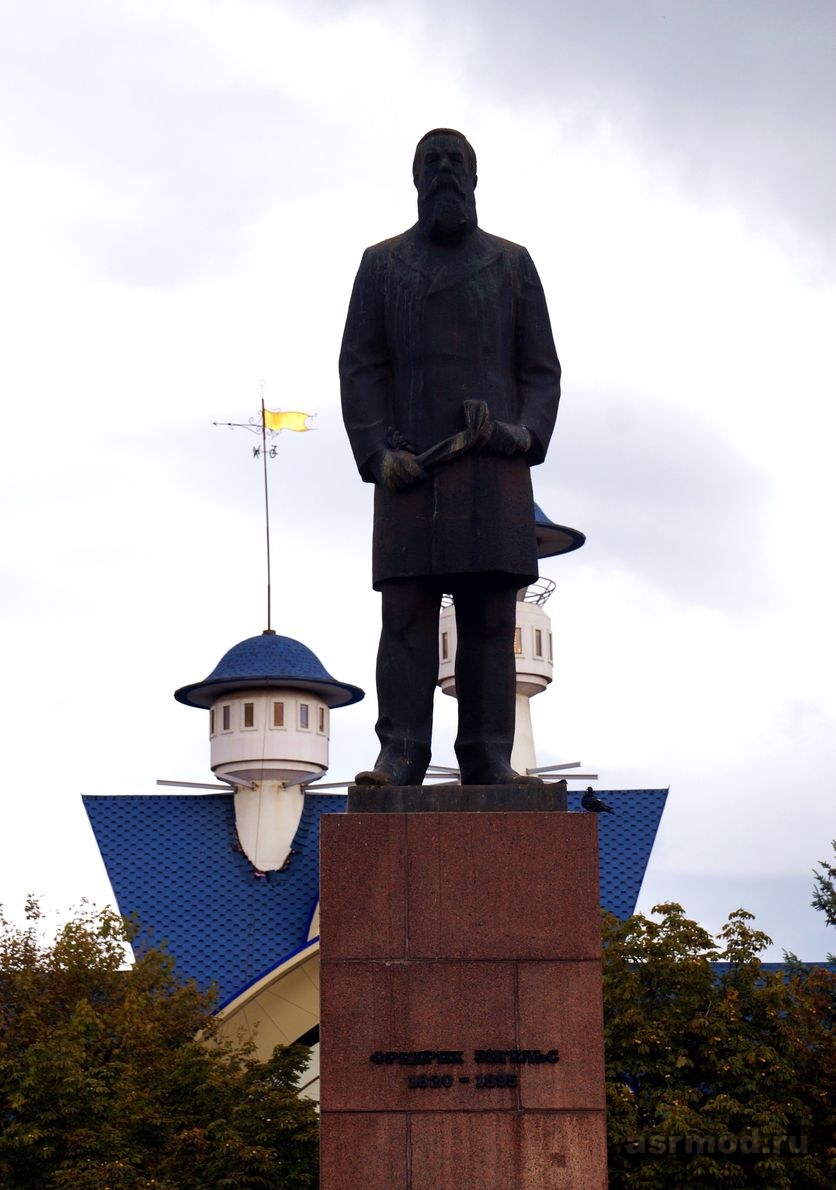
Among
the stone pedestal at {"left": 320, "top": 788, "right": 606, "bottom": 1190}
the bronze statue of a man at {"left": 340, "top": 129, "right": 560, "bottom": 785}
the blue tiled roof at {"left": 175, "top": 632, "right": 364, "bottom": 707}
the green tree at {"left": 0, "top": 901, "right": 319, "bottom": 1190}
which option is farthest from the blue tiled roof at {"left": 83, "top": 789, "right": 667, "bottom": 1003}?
the stone pedestal at {"left": 320, "top": 788, "right": 606, "bottom": 1190}

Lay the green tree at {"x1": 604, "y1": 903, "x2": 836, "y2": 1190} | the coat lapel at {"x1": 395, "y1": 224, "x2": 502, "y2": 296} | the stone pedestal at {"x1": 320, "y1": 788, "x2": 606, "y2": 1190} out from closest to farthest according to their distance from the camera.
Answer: the stone pedestal at {"x1": 320, "y1": 788, "x2": 606, "y2": 1190}, the coat lapel at {"x1": 395, "y1": 224, "x2": 502, "y2": 296}, the green tree at {"x1": 604, "y1": 903, "x2": 836, "y2": 1190}

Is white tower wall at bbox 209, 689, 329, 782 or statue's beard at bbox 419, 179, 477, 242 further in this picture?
white tower wall at bbox 209, 689, 329, 782

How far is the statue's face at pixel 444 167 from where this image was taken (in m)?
12.2

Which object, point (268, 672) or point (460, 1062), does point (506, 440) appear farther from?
point (268, 672)

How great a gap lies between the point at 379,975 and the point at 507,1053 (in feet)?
2.60

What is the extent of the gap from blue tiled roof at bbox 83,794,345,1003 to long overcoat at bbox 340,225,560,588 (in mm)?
30776

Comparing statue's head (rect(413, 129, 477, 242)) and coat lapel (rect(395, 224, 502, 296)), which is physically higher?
statue's head (rect(413, 129, 477, 242))

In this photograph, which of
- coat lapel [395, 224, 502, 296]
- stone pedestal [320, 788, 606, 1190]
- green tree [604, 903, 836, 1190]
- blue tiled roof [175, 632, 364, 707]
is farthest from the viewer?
blue tiled roof [175, 632, 364, 707]

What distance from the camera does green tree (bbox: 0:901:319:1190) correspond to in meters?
27.9

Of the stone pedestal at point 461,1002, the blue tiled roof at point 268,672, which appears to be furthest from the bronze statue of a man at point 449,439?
the blue tiled roof at point 268,672

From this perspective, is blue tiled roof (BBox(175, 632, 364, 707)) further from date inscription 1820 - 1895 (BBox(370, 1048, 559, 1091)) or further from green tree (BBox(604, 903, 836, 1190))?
date inscription 1820 - 1895 (BBox(370, 1048, 559, 1091))

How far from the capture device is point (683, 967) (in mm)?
30500

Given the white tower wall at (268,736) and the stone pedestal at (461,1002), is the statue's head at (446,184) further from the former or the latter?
the white tower wall at (268,736)

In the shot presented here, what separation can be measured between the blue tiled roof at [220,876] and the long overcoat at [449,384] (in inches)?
1212
